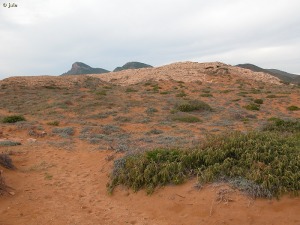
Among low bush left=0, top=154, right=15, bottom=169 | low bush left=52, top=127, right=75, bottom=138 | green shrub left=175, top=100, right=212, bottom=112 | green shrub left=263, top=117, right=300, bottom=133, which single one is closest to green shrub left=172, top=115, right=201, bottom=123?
green shrub left=175, top=100, right=212, bottom=112

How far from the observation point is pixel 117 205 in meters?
7.05

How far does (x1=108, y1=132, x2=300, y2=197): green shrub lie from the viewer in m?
6.53

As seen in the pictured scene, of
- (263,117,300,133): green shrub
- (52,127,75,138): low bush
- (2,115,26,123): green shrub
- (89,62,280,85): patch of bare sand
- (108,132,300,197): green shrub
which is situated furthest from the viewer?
(89,62,280,85): patch of bare sand

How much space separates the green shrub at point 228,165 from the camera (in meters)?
6.53

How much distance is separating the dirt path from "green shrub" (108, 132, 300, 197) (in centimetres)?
25

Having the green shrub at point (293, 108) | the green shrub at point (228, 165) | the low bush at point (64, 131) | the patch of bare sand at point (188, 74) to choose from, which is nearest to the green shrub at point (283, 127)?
the green shrub at point (228, 165)

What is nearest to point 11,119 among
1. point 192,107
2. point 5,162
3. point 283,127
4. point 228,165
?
point 5,162

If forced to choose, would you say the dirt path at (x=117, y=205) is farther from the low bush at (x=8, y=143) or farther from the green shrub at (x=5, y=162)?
the low bush at (x=8, y=143)

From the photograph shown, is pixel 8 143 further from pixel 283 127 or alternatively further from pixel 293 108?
pixel 293 108

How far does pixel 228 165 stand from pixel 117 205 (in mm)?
2592

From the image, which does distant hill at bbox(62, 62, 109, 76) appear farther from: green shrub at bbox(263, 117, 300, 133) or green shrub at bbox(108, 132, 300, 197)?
green shrub at bbox(108, 132, 300, 197)

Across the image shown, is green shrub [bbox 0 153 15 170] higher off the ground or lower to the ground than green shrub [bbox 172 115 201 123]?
higher

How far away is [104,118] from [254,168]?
12.0 metres

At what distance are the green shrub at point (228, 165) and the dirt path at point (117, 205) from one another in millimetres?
255
